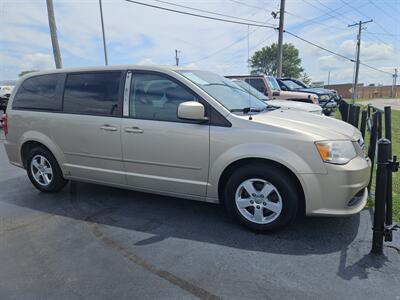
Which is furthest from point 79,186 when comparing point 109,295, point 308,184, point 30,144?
point 308,184

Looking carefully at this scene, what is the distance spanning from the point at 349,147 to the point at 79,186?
4041mm

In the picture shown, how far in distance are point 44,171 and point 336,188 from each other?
403 centimetres

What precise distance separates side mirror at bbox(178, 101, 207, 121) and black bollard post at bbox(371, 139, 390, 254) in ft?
5.57

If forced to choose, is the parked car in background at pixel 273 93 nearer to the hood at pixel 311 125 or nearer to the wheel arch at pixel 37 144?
the hood at pixel 311 125

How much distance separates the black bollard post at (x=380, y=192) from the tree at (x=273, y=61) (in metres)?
67.9

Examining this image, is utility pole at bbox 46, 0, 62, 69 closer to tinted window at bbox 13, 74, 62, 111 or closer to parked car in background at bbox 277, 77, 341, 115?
parked car in background at bbox 277, 77, 341, 115

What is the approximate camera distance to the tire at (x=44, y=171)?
4633 millimetres

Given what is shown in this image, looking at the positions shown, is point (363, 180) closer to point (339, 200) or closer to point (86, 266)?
point (339, 200)

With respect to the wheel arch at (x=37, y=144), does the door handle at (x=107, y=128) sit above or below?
above

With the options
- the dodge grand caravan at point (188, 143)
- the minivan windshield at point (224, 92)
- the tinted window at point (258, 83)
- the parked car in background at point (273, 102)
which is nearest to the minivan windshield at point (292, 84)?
the tinted window at point (258, 83)

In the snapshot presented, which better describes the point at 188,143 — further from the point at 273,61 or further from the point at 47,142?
the point at 273,61

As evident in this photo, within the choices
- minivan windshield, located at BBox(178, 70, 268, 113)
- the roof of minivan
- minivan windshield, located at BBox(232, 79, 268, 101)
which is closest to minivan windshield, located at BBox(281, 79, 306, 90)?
Result: minivan windshield, located at BBox(232, 79, 268, 101)

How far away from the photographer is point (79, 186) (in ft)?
16.9

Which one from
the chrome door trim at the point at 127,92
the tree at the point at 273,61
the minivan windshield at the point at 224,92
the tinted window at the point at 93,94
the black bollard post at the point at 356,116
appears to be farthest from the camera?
the tree at the point at 273,61
